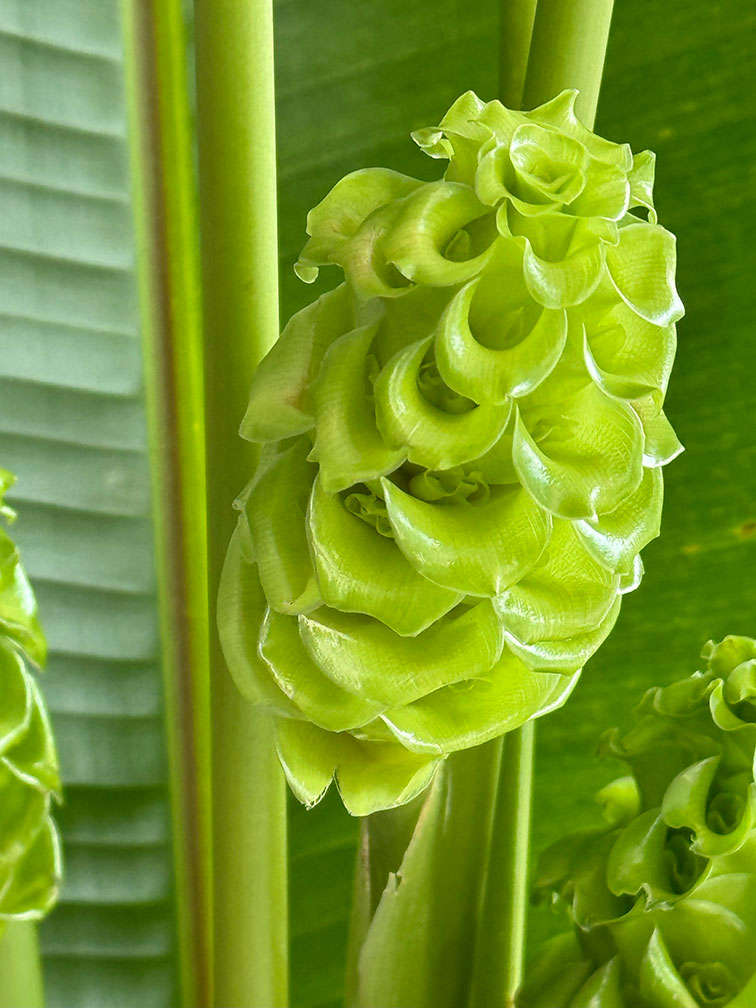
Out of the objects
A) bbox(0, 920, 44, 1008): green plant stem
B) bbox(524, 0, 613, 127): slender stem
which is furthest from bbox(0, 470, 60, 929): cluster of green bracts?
bbox(524, 0, 613, 127): slender stem

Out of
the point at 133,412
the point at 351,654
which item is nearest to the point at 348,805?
the point at 351,654

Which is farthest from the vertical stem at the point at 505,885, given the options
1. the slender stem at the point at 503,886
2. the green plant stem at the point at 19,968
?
the green plant stem at the point at 19,968

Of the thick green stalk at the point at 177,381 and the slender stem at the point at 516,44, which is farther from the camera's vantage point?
the thick green stalk at the point at 177,381

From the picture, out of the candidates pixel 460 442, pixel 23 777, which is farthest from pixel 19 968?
pixel 460 442

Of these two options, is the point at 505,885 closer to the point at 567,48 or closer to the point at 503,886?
the point at 503,886

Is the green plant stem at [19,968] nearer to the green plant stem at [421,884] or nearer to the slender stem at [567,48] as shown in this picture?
the green plant stem at [421,884]
